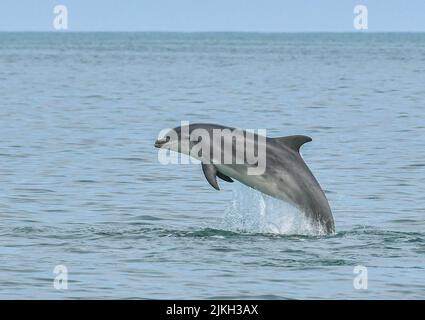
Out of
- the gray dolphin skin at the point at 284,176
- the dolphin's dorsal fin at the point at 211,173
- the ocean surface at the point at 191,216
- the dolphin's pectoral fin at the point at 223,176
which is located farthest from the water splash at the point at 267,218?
the dolphin's dorsal fin at the point at 211,173

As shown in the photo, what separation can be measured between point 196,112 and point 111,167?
24.9 meters

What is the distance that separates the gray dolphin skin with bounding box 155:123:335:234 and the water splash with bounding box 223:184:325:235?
0.70 ft

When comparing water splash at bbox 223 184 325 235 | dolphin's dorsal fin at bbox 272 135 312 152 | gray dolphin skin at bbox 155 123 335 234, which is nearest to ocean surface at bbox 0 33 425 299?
water splash at bbox 223 184 325 235

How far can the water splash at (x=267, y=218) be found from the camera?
74.1 feet

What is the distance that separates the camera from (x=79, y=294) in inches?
731

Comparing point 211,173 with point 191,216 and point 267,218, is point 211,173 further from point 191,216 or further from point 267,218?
point 191,216

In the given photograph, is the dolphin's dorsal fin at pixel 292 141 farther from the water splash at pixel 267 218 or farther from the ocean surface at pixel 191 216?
the ocean surface at pixel 191 216

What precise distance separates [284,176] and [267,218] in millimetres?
1864

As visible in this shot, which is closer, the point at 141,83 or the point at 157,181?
the point at 157,181

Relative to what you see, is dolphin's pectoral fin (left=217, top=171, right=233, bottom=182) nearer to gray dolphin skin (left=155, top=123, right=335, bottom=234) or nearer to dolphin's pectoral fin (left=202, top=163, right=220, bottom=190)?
gray dolphin skin (left=155, top=123, right=335, bottom=234)
